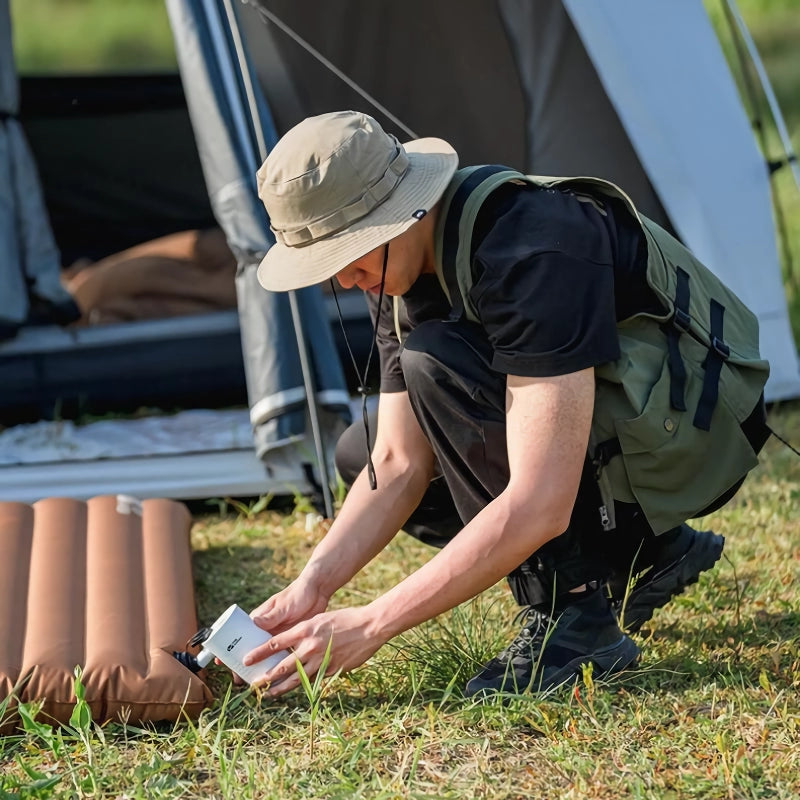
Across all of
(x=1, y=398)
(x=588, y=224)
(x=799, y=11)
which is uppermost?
(x=588, y=224)

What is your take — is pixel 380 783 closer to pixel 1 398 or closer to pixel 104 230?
pixel 1 398

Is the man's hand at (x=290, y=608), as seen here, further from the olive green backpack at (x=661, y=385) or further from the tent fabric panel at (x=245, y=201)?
the tent fabric panel at (x=245, y=201)

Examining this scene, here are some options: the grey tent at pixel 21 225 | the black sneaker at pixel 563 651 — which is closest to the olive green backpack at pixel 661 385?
the black sneaker at pixel 563 651

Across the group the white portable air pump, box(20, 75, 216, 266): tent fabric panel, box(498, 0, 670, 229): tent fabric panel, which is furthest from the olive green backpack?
box(20, 75, 216, 266): tent fabric panel

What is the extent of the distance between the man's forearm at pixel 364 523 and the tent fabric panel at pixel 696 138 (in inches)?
53.7

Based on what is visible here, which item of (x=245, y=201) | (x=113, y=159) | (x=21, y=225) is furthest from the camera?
(x=113, y=159)

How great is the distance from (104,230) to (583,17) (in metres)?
2.10

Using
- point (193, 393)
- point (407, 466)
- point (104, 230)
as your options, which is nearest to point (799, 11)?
point (104, 230)

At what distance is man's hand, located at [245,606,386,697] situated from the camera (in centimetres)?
153

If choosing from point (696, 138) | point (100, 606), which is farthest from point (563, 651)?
point (696, 138)

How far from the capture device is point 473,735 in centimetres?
157

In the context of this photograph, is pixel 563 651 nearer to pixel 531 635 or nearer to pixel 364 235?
pixel 531 635

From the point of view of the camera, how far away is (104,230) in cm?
431

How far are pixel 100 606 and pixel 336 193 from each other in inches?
31.1
